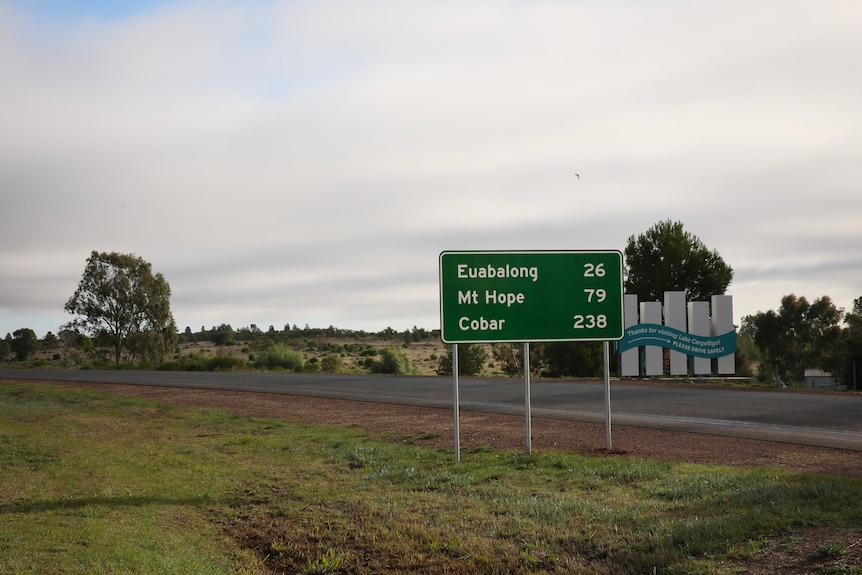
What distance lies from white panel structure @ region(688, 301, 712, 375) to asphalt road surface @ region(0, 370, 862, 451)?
22.2ft

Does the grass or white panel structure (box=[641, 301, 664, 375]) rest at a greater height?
white panel structure (box=[641, 301, 664, 375])

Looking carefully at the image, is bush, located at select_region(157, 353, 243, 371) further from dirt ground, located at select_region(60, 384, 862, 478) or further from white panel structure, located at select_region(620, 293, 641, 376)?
dirt ground, located at select_region(60, 384, 862, 478)

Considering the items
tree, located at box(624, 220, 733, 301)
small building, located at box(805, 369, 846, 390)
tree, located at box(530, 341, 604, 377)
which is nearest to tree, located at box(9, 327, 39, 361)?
tree, located at box(530, 341, 604, 377)

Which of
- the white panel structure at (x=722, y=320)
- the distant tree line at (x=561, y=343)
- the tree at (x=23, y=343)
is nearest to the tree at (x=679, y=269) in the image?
the distant tree line at (x=561, y=343)

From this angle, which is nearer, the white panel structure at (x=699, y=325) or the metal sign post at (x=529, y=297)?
the metal sign post at (x=529, y=297)

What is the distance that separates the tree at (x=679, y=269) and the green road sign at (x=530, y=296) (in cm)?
3817

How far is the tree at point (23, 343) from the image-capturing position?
107425 millimetres

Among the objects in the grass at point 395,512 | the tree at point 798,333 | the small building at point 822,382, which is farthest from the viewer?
the tree at point 798,333

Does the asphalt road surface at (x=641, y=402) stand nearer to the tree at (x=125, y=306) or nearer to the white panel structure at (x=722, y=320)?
the white panel structure at (x=722, y=320)

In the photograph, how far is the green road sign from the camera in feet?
42.2

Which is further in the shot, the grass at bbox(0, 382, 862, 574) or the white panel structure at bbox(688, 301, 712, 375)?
the white panel structure at bbox(688, 301, 712, 375)

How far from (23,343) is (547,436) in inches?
4273

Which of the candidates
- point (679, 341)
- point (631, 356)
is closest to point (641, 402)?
point (631, 356)

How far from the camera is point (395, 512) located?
8969mm
